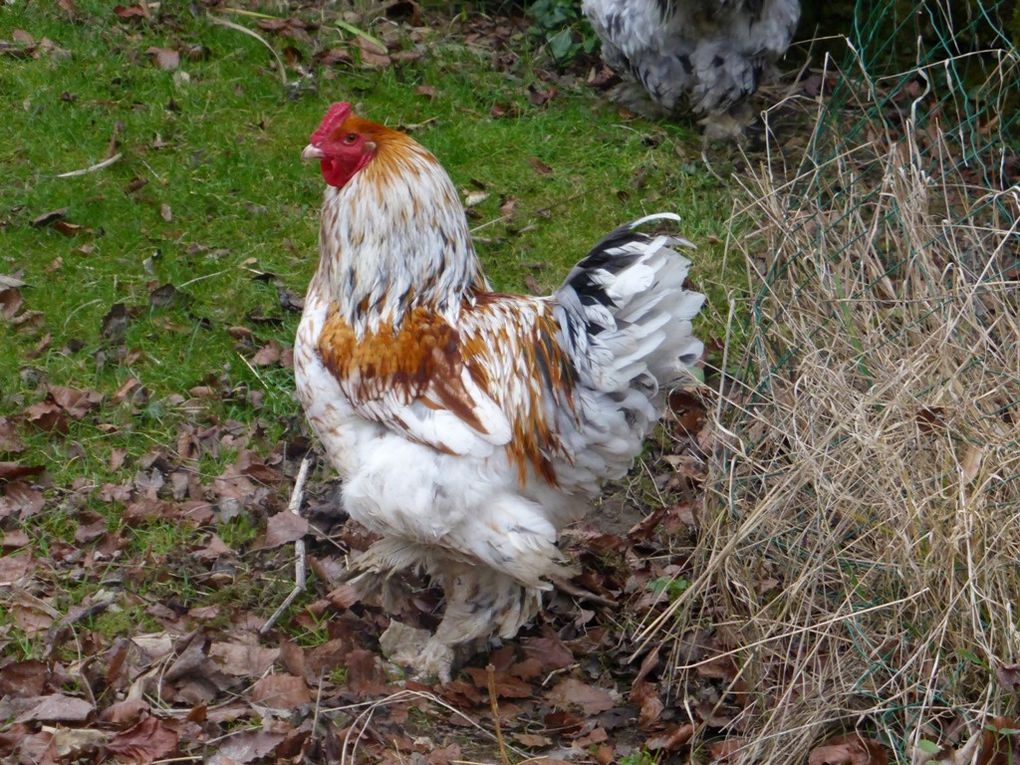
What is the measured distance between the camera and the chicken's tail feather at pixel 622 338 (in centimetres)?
386

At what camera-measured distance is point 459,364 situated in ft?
13.0

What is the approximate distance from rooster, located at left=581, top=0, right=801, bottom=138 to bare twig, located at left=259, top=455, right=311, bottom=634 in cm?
357

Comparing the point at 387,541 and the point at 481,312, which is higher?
the point at 481,312

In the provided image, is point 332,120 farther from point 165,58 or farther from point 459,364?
point 165,58

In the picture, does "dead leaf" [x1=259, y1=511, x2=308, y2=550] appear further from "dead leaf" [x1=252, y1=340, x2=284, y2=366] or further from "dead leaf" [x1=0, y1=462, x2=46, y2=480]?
"dead leaf" [x1=252, y1=340, x2=284, y2=366]

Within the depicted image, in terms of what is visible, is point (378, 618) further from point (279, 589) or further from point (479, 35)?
point (479, 35)

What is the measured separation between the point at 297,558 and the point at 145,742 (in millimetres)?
1089

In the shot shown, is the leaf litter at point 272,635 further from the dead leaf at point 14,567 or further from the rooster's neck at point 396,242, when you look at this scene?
the rooster's neck at point 396,242

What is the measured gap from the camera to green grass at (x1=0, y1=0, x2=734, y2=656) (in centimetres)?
534

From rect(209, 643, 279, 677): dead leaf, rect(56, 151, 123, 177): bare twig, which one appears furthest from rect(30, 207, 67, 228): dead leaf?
rect(209, 643, 279, 677): dead leaf

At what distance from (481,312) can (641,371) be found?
570 millimetres

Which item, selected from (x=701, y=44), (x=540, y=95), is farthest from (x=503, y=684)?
(x=540, y=95)

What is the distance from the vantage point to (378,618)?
15.0ft

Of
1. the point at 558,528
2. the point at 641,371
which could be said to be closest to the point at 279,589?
the point at 558,528
